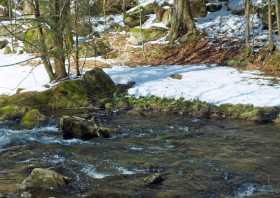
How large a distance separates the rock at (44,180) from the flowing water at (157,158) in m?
0.15

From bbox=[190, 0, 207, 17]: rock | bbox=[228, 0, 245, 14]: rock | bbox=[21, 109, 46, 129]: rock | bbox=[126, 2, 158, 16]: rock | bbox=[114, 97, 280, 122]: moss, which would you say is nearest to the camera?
bbox=[114, 97, 280, 122]: moss

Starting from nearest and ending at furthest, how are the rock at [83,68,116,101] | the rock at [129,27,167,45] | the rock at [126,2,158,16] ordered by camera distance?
1. the rock at [83,68,116,101]
2. the rock at [129,27,167,45]
3. the rock at [126,2,158,16]

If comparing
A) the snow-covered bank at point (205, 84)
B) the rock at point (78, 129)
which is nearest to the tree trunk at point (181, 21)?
the snow-covered bank at point (205, 84)

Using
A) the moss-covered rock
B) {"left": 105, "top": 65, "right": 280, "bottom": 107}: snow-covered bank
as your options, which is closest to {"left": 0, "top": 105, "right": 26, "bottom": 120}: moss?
the moss-covered rock

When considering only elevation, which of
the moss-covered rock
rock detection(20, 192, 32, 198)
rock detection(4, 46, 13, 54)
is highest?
rock detection(4, 46, 13, 54)

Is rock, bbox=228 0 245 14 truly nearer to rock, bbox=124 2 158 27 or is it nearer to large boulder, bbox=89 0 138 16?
rock, bbox=124 2 158 27

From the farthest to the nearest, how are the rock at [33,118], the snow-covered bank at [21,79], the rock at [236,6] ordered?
the rock at [236,6]
the snow-covered bank at [21,79]
the rock at [33,118]

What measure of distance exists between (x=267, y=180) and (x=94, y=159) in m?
3.58

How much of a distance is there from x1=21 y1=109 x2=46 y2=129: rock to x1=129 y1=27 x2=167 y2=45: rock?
10.0 metres

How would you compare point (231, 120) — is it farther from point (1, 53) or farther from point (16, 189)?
point (1, 53)

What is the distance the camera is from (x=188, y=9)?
80.9 ft

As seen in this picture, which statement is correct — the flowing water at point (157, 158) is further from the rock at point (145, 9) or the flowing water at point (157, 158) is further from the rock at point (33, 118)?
the rock at point (145, 9)

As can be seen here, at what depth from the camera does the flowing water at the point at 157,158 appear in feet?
29.5

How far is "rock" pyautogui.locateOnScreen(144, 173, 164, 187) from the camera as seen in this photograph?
9.21 meters
